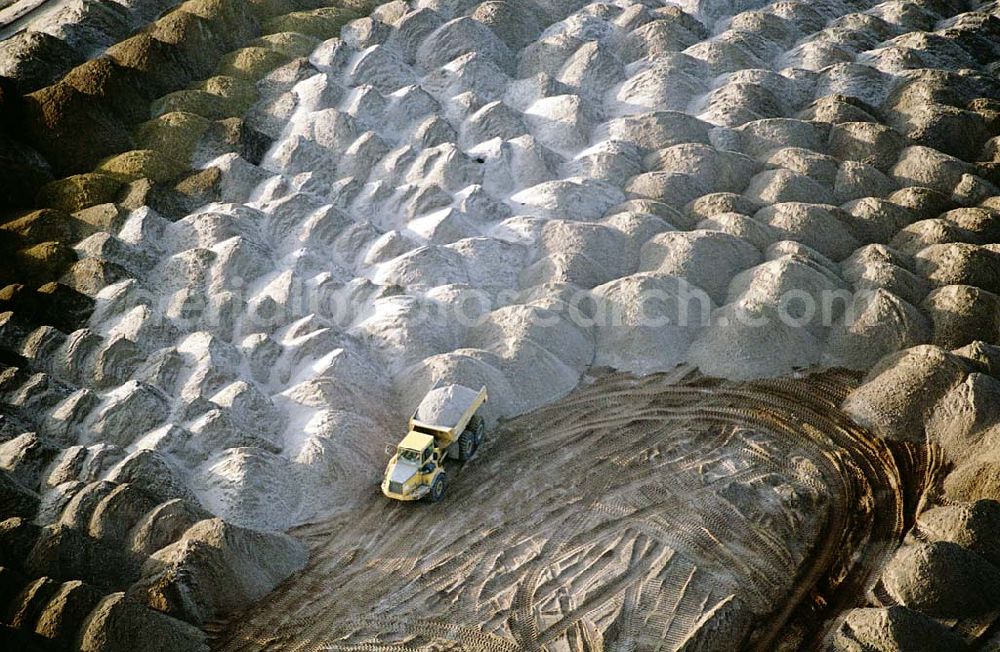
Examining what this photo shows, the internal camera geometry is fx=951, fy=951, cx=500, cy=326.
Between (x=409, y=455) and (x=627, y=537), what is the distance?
3.04 meters

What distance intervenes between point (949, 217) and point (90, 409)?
14.5 m

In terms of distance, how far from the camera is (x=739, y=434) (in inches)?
539

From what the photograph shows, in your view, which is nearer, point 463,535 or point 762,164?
point 463,535

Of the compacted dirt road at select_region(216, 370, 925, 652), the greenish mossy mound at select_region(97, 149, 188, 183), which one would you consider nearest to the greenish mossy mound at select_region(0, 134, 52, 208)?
the greenish mossy mound at select_region(97, 149, 188, 183)

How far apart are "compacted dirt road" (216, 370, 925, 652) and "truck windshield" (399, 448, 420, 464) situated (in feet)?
Answer: 2.38

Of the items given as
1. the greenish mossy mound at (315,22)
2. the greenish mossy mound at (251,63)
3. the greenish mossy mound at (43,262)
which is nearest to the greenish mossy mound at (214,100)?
the greenish mossy mound at (251,63)

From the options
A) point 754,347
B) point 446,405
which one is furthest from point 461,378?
point 754,347

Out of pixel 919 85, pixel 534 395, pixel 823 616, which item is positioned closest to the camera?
pixel 823 616

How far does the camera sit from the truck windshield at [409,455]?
12.6 metres

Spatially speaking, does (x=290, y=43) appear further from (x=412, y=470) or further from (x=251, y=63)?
(x=412, y=470)

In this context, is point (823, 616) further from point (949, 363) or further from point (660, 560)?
point (949, 363)

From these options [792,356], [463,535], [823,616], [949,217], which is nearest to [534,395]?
[463,535]

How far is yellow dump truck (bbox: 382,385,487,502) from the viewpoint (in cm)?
1255

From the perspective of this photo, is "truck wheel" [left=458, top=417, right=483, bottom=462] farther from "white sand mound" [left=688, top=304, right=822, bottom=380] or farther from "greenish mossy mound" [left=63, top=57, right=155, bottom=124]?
"greenish mossy mound" [left=63, top=57, right=155, bottom=124]
